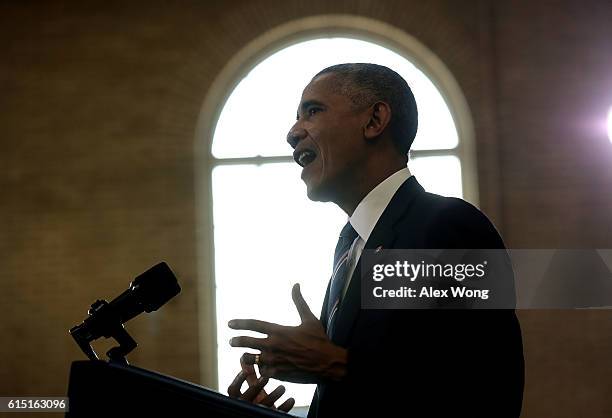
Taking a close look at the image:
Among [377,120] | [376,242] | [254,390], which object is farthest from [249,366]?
[377,120]

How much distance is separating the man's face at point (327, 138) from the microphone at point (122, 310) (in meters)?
0.42

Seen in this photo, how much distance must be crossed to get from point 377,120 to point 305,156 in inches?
7.1

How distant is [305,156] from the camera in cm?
173

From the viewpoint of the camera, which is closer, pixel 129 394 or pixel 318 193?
pixel 129 394

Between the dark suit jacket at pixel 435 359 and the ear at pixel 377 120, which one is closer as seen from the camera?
the dark suit jacket at pixel 435 359

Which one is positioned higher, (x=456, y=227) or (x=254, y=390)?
(x=456, y=227)

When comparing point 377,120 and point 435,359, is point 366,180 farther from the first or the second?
point 435,359

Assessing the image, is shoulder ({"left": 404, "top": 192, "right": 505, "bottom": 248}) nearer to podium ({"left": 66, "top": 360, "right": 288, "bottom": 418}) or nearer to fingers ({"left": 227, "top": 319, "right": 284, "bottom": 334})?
fingers ({"left": 227, "top": 319, "right": 284, "bottom": 334})

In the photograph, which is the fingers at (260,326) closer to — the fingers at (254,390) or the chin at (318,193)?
the fingers at (254,390)

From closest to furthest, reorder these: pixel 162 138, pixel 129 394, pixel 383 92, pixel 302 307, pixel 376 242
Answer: pixel 129 394 → pixel 302 307 → pixel 376 242 → pixel 383 92 → pixel 162 138

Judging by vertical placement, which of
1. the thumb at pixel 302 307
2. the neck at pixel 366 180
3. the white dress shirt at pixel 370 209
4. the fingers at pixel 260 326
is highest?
the neck at pixel 366 180

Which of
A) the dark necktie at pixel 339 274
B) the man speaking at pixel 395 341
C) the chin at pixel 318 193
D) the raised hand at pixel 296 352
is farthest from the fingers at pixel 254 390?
the chin at pixel 318 193

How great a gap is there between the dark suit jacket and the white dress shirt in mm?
200

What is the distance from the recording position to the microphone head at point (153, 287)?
1432 millimetres
